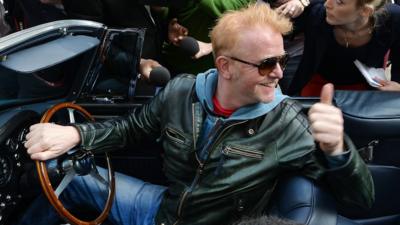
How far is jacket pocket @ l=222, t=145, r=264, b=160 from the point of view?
1918 millimetres

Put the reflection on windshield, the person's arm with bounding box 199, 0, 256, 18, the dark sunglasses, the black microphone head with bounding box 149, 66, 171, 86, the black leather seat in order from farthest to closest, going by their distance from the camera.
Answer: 1. the person's arm with bounding box 199, 0, 256, 18
2. the black microphone head with bounding box 149, 66, 171, 86
3. the reflection on windshield
4. the dark sunglasses
5. the black leather seat

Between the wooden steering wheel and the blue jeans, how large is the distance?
0.11m

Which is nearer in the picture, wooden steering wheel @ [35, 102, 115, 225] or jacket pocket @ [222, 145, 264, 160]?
wooden steering wheel @ [35, 102, 115, 225]

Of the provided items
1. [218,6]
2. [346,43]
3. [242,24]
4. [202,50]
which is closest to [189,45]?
[202,50]

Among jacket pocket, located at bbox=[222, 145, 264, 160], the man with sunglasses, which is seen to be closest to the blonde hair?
the man with sunglasses

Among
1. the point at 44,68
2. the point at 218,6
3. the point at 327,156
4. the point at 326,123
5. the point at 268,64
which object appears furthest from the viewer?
the point at 218,6

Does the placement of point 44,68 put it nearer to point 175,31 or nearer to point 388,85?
point 175,31

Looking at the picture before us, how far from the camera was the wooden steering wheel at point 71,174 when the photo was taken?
5.93ft

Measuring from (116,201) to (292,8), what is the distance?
1299 millimetres

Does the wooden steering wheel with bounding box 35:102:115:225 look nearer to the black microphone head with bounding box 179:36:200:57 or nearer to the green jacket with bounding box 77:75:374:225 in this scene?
the green jacket with bounding box 77:75:374:225

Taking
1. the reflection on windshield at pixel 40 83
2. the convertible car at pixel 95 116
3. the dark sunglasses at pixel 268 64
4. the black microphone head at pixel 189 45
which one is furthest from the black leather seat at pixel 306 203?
the reflection on windshield at pixel 40 83

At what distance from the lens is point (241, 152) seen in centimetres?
193

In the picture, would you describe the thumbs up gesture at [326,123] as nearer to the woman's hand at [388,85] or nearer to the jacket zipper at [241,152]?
the jacket zipper at [241,152]

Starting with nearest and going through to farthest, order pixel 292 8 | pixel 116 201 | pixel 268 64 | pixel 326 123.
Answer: pixel 326 123 → pixel 268 64 → pixel 116 201 → pixel 292 8
